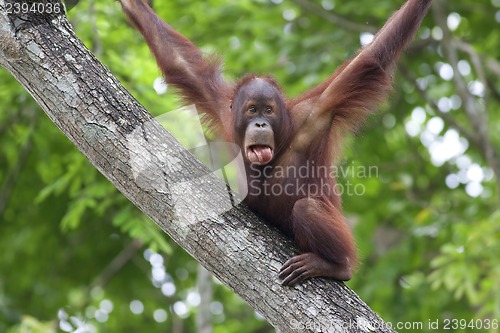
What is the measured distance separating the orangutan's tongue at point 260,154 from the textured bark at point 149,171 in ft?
2.65

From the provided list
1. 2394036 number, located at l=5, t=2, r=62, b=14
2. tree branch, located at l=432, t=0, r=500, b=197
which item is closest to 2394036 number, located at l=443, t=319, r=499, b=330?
tree branch, located at l=432, t=0, r=500, b=197

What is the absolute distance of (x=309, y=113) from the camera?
5.62 metres

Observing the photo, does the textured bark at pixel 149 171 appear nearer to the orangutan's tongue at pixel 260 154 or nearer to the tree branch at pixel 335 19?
the orangutan's tongue at pixel 260 154

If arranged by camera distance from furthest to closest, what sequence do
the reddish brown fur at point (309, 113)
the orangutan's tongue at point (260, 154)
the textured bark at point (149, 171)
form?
1. the orangutan's tongue at point (260, 154)
2. the reddish brown fur at point (309, 113)
3. the textured bark at point (149, 171)

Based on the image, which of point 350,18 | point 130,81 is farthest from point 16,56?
point 350,18

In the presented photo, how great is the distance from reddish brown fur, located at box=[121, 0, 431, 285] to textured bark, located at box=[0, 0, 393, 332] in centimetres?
45

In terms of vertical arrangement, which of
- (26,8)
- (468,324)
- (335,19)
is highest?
(26,8)

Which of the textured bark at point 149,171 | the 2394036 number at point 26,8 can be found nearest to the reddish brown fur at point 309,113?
the textured bark at point 149,171

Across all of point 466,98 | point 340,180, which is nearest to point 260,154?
point 340,180

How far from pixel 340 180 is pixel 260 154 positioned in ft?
11.5

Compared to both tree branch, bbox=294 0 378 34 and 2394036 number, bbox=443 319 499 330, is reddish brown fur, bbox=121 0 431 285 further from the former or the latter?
tree branch, bbox=294 0 378 34

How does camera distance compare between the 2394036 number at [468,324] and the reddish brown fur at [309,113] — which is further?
the 2394036 number at [468,324]

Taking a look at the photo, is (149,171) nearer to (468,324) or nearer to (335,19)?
(468,324)

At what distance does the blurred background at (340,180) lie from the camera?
26.5 ft
